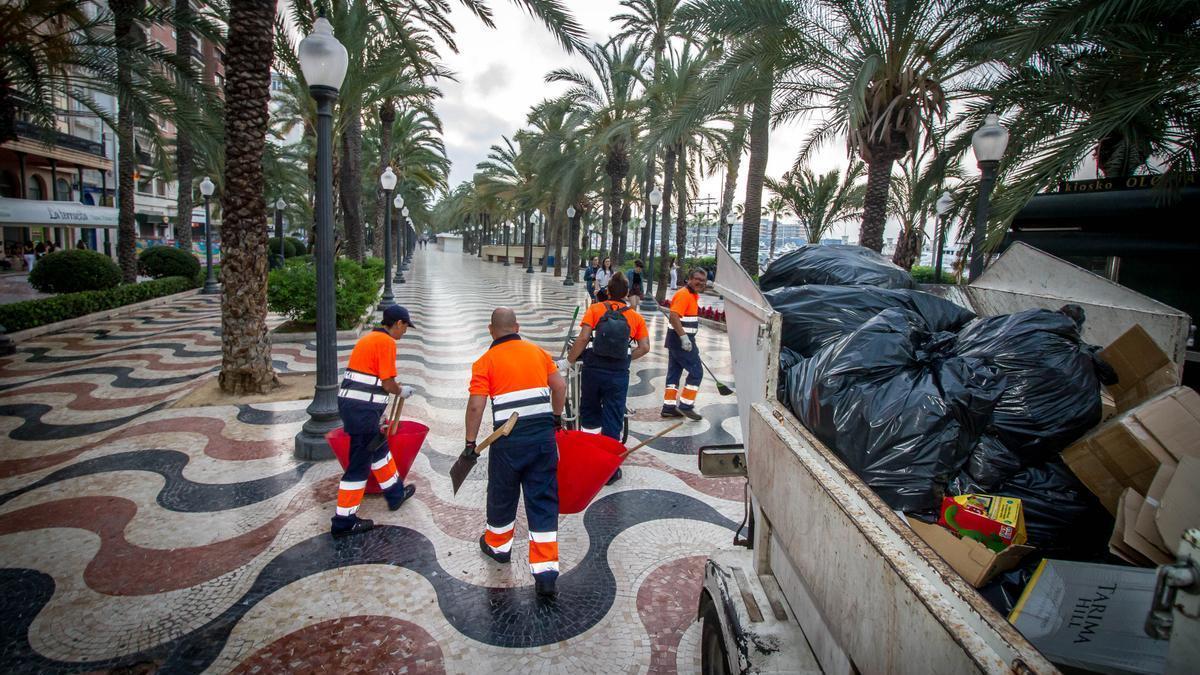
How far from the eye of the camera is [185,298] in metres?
16.9

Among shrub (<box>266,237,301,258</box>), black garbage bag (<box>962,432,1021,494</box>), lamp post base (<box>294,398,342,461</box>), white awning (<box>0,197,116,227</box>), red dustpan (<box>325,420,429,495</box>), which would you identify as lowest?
lamp post base (<box>294,398,342,461</box>)

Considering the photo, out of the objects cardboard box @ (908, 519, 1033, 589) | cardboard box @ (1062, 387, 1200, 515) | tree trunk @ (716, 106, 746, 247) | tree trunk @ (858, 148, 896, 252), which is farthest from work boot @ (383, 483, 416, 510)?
tree trunk @ (858, 148, 896, 252)

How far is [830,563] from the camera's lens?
148cm

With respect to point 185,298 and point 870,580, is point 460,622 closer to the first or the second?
point 870,580

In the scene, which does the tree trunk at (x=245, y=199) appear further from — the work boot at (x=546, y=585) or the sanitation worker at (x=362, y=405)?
the work boot at (x=546, y=585)

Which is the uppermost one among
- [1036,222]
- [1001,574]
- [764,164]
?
[764,164]

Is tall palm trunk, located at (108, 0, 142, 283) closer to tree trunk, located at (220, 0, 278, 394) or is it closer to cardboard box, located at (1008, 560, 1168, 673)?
tree trunk, located at (220, 0, 278, 394)

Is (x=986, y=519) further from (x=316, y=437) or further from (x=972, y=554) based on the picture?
(x=316, y=437)

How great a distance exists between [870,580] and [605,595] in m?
2.23

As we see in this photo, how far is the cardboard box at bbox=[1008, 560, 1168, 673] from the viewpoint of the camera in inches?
46.3

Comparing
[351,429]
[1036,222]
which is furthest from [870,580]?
[1036,222]

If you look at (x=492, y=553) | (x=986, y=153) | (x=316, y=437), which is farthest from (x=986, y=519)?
(x=986, y=153)

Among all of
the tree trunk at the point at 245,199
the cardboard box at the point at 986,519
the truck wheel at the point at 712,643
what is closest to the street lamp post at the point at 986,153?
the cardboard box at the point at 986,519

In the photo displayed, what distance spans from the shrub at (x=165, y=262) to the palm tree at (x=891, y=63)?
61.2 ft
